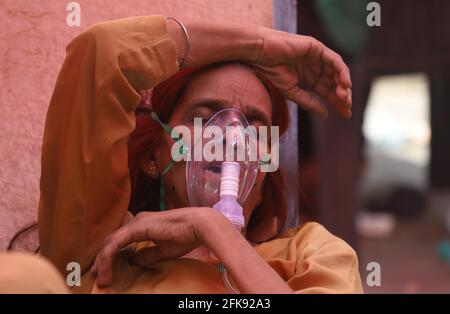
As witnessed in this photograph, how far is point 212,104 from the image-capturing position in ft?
7.75

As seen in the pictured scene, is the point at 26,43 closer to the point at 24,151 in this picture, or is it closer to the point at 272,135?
the point at 24,151

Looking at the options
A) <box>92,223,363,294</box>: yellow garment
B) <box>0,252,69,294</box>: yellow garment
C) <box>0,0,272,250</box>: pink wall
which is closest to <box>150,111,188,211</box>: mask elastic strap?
<box>92,223,363,294</box>: yellow garment

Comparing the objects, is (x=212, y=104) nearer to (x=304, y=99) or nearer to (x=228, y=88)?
(x=228, y=88)

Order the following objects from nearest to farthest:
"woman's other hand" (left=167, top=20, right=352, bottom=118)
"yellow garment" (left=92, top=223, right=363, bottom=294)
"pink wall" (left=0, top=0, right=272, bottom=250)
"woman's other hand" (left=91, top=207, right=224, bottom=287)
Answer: "woman's other hand" (left=91, top=207, right=224, bottom=287)
"yellow garment" (left=92, top=223, right=363, bottom=294)
"woman's other hand" (left=167, top=20, right=352, bottom=118)
"pink wall" (left=0, top=0, right=272, bottom=250)

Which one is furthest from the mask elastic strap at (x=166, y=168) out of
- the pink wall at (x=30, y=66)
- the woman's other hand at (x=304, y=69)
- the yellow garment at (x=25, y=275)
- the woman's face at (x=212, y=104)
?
the yellow garment at (x=25, y=275)

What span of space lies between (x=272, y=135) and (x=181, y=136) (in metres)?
0.28

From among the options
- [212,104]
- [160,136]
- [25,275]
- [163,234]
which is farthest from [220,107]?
[25,275]

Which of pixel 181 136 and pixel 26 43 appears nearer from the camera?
pixel 181 136

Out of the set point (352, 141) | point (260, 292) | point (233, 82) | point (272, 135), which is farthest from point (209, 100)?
point (352, 141)

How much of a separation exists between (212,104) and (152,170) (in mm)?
254

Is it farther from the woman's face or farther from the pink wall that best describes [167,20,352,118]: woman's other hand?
the pink wall

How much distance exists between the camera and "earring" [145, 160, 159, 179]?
8.07 ft
